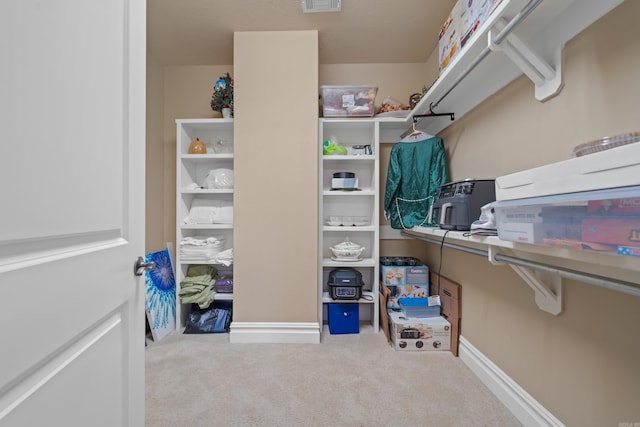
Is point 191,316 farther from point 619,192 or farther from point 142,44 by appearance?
point 619,192

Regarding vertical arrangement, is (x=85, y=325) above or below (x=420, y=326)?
above

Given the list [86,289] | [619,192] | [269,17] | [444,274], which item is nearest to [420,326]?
[444,274]

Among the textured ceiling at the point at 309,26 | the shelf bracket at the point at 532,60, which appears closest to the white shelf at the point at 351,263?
the shelf bracket at the point at 532,60

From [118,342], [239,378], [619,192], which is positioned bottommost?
[239,378]

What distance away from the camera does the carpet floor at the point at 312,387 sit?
1.23 metres

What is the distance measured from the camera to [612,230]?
1.88ft

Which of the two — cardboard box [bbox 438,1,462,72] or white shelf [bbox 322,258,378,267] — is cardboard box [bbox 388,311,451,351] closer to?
white shelf [bbox 322,258,378,267]

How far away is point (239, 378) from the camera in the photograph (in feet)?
5.03

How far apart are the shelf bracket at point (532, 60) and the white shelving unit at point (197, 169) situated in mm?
1888

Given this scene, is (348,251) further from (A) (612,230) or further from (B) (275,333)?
(A) (612,230)

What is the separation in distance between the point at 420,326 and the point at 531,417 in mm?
718

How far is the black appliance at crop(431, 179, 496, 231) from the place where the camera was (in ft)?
4.10

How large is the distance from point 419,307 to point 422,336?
0.64 ft

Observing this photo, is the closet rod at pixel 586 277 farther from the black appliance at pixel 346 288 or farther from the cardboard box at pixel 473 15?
the black appliance at pixel 346 288
